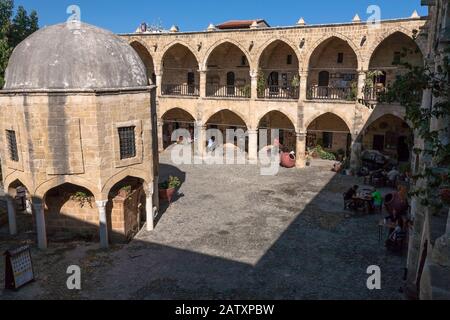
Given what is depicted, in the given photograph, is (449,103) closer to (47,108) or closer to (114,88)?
(114,88)

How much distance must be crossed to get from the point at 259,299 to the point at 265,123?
774 inches

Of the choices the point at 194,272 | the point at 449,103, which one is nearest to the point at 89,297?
the point at 194,272

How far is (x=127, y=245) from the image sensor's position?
42.3ft

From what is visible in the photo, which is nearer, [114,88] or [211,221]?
[114,88]

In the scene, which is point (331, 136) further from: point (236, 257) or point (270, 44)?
point (236, 257)

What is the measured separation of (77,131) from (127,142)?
163cm

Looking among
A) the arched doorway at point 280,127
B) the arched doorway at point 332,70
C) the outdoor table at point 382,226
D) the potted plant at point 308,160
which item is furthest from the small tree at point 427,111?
the arched doorway at point 280,127

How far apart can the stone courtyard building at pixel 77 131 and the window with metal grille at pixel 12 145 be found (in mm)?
33

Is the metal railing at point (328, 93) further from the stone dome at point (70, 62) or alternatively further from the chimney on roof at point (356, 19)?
the stone dome at point (70, 62)

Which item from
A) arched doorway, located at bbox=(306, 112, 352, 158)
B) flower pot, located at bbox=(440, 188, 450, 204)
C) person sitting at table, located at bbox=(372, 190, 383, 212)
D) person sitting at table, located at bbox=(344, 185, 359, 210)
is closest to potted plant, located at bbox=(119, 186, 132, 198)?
person sitting at table, located at bbox=(344, 185, 359, 210)

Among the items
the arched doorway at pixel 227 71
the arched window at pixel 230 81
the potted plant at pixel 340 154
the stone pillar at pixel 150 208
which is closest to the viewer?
the stone pillar at pixel 150 208

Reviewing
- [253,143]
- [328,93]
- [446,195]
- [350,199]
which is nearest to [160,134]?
[253,143]

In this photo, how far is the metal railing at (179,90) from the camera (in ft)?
91.8

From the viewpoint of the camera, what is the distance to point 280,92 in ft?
87.1
